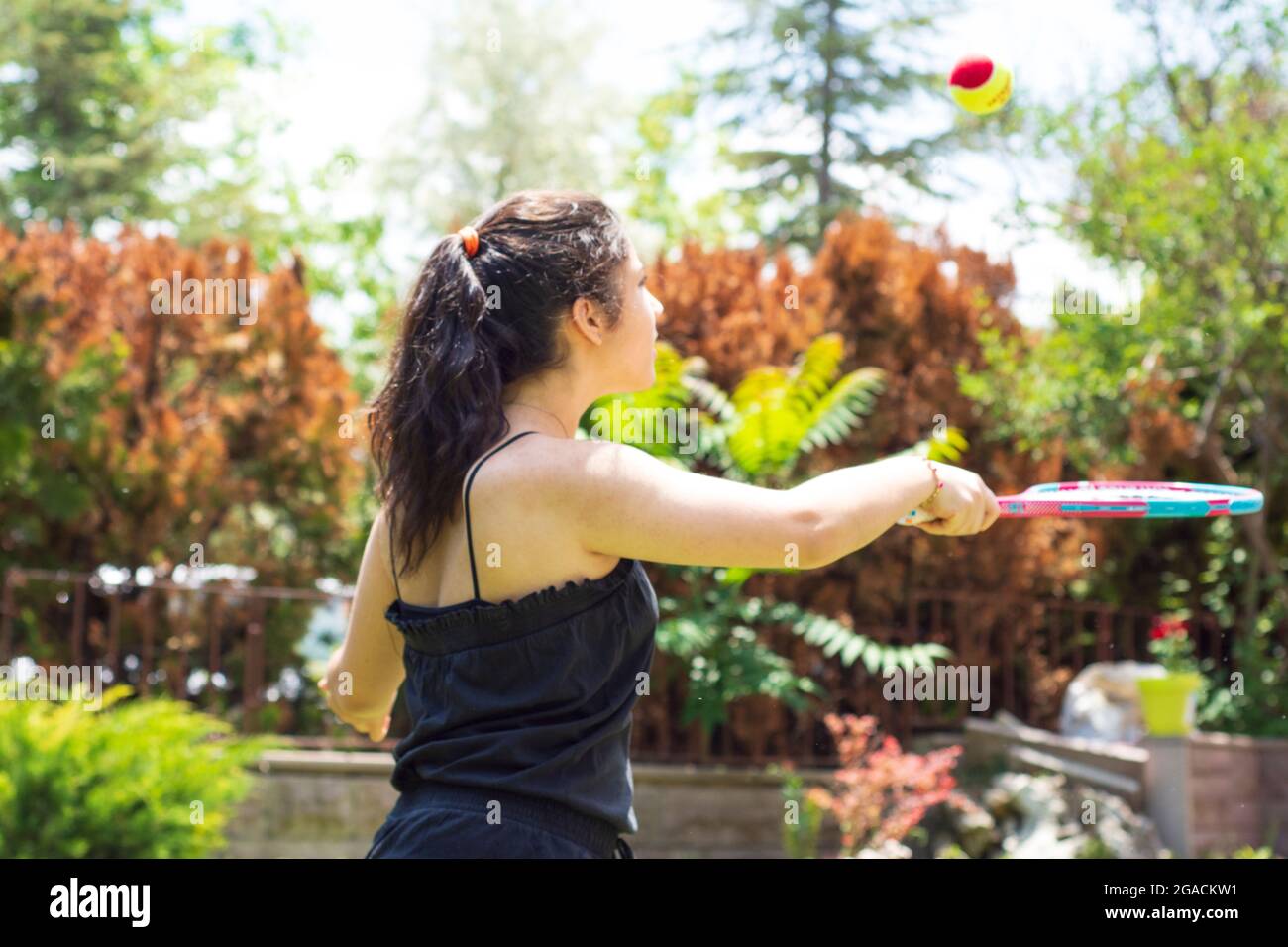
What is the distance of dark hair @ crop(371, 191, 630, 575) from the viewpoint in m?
1.95

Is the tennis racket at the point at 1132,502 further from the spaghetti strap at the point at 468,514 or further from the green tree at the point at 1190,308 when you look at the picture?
the green tree at the point at 1190,308

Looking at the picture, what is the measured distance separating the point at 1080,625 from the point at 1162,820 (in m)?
2.51

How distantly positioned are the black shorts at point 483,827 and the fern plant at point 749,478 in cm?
559

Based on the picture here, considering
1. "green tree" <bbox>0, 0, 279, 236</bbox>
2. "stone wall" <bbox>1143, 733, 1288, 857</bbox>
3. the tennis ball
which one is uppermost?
"green tree" <bbox>0, 0, 279, 236</bbox>

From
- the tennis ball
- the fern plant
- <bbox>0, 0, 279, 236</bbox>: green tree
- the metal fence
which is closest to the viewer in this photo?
the tennis ball

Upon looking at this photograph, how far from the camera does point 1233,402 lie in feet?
31.1

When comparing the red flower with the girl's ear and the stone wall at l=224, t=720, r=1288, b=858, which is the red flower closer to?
the stone wall at l=224, t=720, r=1288, b=858

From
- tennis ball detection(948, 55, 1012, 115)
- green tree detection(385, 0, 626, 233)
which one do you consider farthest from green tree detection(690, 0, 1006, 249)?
tennis ball detection(948, 55, 1012, 115)

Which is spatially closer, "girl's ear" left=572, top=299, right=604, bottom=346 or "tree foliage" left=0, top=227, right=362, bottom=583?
"girl's ear" left=572, top=299, right=604, bottom=346

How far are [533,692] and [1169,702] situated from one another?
700cm

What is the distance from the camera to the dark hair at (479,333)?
1953mm

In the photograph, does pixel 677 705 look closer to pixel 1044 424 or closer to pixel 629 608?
pixel 1044 424
